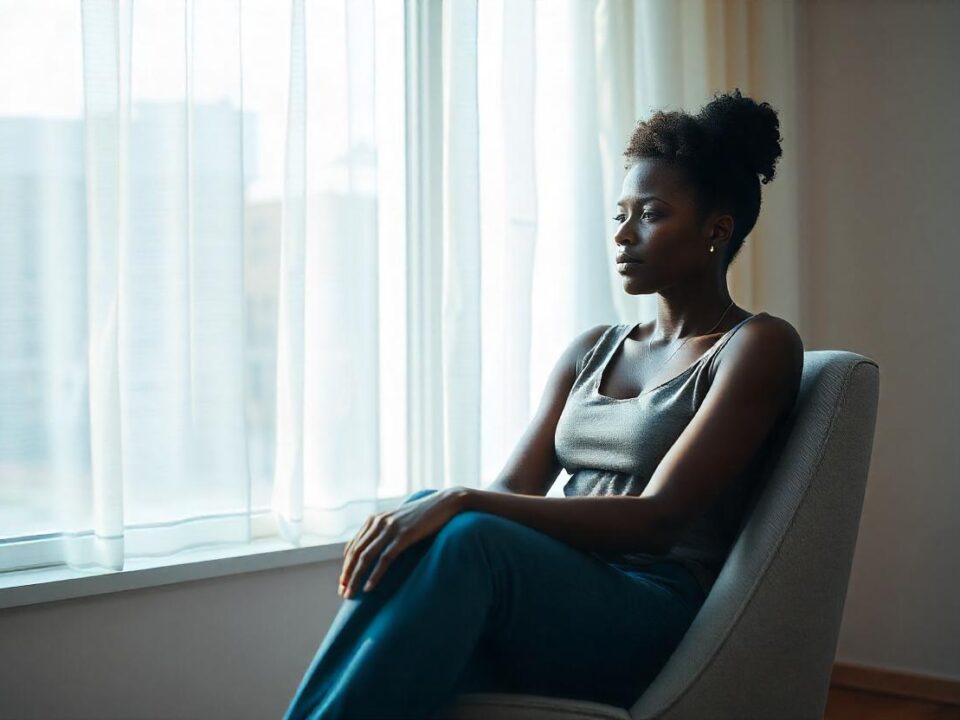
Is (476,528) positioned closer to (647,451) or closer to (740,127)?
(647,451)

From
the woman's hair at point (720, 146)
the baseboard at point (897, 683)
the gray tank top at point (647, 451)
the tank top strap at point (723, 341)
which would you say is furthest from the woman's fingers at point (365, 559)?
the baseboard at point (897, 683)

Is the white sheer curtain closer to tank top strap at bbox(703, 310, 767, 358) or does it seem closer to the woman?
the woman

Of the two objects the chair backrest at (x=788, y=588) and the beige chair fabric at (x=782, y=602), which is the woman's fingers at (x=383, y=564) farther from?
the chair backrest at (x=788, y=588)

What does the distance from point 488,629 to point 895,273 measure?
6.21 feet

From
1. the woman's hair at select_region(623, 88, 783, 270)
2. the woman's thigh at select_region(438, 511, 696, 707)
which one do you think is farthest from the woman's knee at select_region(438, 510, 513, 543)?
the woman's hair at select_region(623, 88, 783, 270)

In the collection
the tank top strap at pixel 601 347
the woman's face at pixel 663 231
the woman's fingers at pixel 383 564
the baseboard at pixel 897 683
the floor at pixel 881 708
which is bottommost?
the floor at pixel 881 708

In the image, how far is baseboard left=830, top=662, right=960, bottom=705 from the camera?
2707 millimetres

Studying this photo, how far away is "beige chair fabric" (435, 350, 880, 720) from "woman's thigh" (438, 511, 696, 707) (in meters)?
0.05

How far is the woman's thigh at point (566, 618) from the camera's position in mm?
1304

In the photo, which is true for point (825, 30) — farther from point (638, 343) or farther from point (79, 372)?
point (79, 372)

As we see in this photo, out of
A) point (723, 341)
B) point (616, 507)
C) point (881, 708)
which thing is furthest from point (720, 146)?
point (881, 708)

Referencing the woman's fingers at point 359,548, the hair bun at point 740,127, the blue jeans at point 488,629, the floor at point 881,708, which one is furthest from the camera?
the floor at point 881,708

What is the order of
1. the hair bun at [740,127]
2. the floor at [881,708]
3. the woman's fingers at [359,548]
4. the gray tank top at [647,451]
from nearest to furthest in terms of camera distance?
1. the woman's fingers at [359,548]
2. the gray tank top at [647,451]
3. the hair bun at [740,127]
4. the floor at [881,708]

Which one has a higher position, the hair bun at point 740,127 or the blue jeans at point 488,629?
the hair bun at point 740,127
